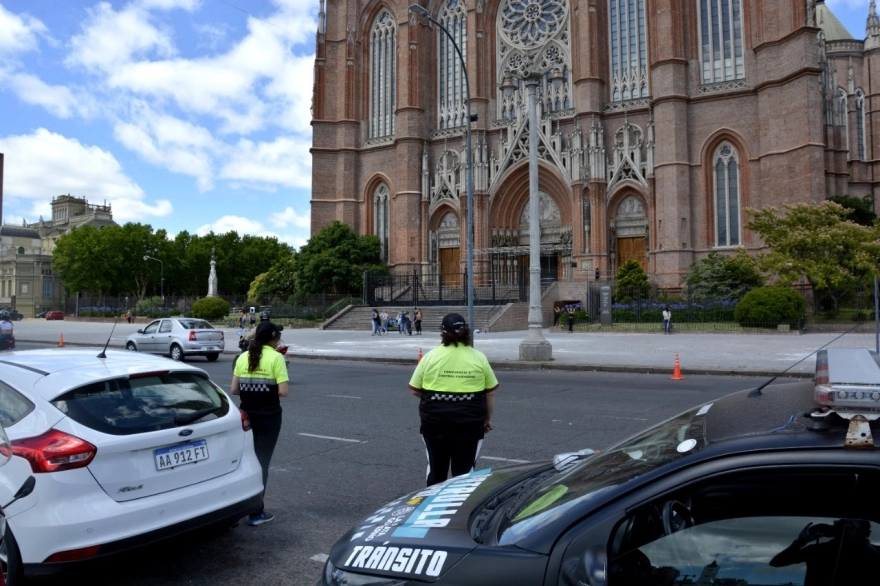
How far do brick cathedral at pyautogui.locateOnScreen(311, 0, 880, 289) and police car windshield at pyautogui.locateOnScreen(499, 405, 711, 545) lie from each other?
3533 cm

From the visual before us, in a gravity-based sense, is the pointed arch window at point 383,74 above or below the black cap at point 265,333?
above

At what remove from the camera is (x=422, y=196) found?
155 ft

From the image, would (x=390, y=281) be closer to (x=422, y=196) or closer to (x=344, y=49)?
(x=422, y=196)

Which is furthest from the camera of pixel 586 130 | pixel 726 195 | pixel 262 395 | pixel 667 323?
pixel 586 130

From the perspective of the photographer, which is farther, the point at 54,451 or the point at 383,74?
the point at 383,74

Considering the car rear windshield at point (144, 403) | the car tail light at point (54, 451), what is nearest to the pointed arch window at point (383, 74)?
the car rear windshield at point (144, 403)

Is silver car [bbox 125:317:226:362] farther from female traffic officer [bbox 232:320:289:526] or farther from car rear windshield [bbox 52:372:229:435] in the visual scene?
car rear windshield [bbox 52:372:229:435]

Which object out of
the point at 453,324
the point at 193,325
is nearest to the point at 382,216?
the point at 193,325

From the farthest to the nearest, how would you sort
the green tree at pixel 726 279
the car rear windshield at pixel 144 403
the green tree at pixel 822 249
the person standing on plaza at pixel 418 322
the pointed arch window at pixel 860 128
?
the pointed arch window at pixel 860 128 < the person standing on plaza at pixel 418 322 < the green tree at pixel 726 279 < the green tree at pixel 822 249 < the car rear windshield at pixel 144 403

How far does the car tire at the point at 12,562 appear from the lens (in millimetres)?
3521

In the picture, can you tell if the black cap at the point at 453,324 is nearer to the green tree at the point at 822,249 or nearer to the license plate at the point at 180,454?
the license plate at the point at 180,454

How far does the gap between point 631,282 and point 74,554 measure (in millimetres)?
34851

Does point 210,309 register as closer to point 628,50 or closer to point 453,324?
point 628,50

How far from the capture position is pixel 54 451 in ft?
12.1
